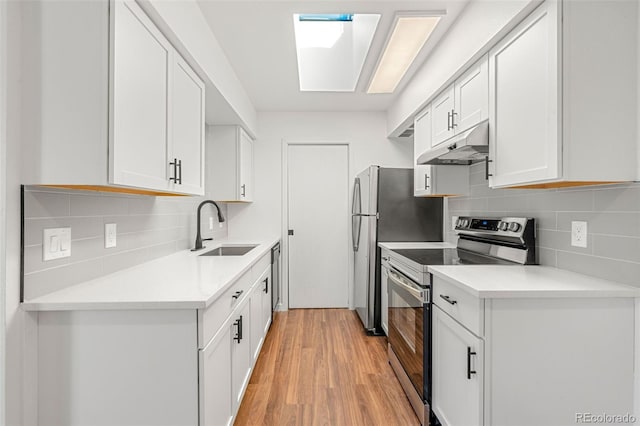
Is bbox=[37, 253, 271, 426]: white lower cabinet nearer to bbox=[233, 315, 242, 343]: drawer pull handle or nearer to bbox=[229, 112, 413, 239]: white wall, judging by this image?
bbox=[233, 315, 242, 343]: drawer pull handle

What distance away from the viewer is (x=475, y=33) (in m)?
1.84

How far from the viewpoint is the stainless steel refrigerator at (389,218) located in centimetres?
308

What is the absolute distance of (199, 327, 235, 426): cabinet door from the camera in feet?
4.03

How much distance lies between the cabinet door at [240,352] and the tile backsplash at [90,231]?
68cm

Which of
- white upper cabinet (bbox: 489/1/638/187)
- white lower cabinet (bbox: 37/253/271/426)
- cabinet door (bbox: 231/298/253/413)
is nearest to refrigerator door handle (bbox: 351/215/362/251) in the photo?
cabinet door (bbox: 231/298/253/413)

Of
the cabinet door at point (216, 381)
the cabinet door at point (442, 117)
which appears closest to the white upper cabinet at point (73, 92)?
the cabinet door at point (216, 381)

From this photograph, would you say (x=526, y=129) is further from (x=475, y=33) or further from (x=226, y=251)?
(x=226, y=251)

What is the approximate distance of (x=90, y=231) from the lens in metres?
1.50

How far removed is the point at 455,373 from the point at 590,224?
3.08 ft

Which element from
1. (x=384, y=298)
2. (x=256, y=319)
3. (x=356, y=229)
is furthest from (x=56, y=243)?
(x=356, y=229)

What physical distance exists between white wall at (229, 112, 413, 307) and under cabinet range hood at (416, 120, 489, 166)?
1403mm

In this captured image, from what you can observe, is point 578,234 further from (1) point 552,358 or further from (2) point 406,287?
(2) point 406,287

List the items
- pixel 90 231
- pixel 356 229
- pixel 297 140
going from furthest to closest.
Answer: pixel 297 140 → pixel 356 229 → pixel 90 231

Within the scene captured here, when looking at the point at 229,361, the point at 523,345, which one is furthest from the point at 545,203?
the point at 229,361
